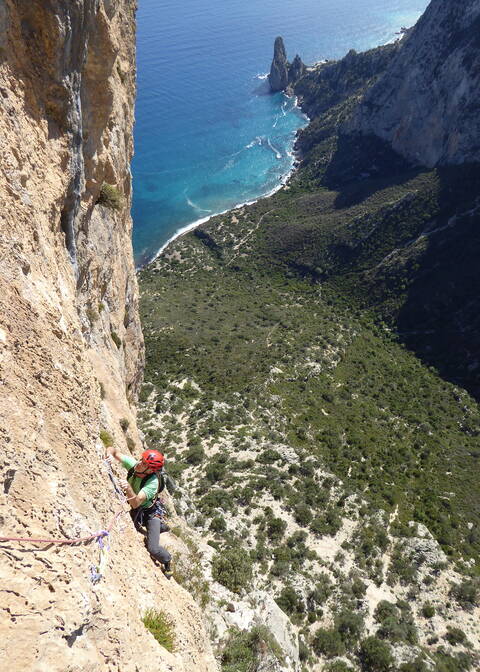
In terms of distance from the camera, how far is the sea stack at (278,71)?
460ft

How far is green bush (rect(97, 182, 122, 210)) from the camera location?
566 inches

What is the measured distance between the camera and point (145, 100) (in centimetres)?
13262

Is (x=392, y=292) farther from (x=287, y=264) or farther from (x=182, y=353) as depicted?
(x=182, y=353)

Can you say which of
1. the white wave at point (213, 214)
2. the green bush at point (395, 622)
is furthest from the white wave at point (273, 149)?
the green bush at point (395, 622)

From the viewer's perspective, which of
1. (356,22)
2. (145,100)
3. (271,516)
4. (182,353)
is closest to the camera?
(271,516)

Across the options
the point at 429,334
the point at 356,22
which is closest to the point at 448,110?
the point at 429,334

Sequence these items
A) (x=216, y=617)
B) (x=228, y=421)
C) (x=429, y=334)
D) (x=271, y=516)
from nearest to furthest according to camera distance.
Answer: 1. (x=216, y=617)
2. (x=271, y=516)
3. (x=228, y=421)
4. (x=429, y=334)

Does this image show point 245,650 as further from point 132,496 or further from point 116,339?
point 116,339

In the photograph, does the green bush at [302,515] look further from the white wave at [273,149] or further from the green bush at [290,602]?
the white wave at [273,149]

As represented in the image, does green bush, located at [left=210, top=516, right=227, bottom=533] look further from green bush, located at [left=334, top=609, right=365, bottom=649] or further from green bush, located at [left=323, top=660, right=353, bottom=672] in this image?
green bush, located at [left=323, top=660, right=353, bottom=672]

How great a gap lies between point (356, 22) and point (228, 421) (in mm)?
214292

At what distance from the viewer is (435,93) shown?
7119cm

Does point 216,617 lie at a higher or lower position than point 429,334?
lower

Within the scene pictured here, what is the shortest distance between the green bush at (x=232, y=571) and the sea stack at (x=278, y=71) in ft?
523
